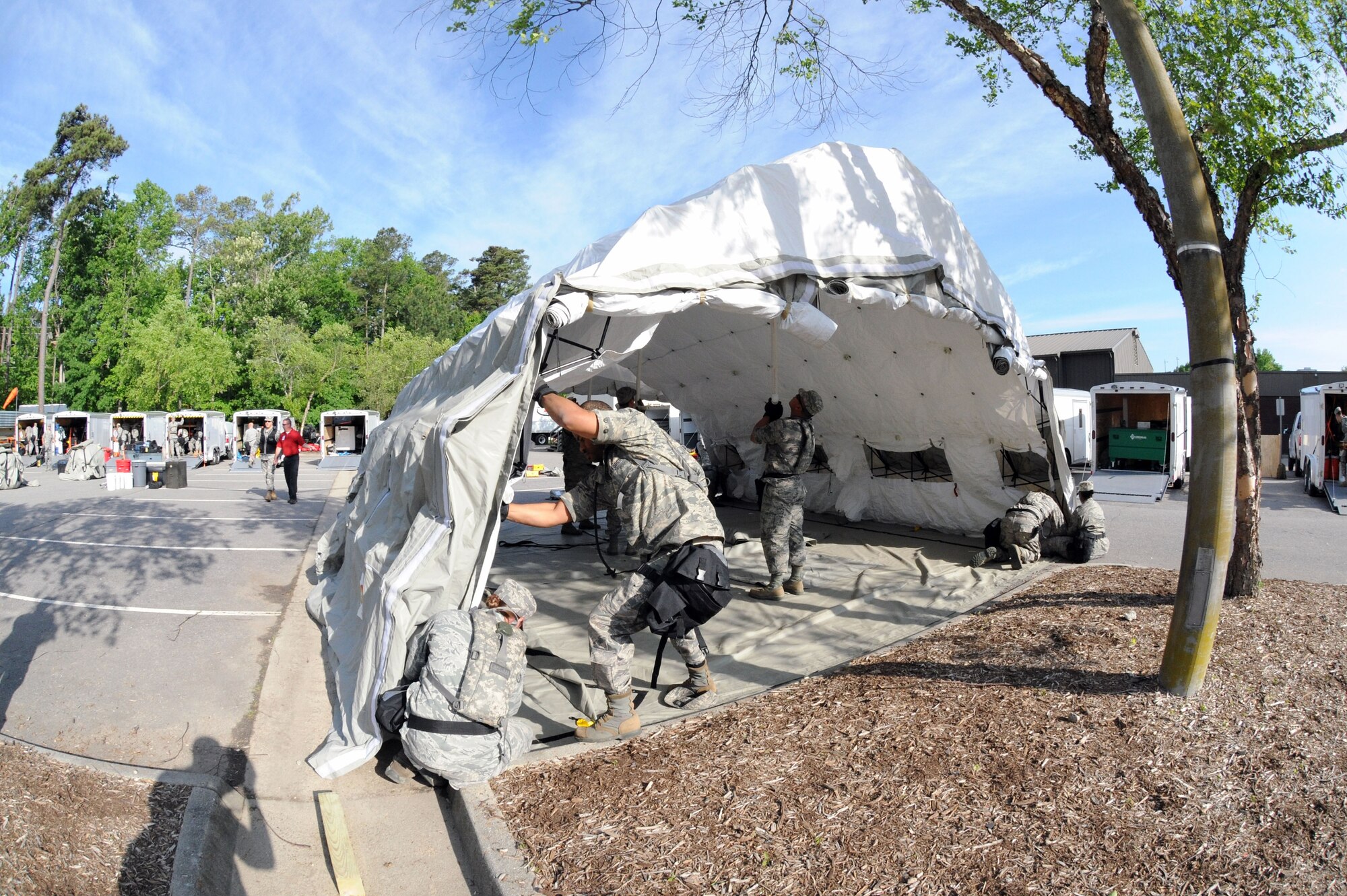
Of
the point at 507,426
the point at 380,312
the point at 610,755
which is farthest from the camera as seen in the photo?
the point at 380,312

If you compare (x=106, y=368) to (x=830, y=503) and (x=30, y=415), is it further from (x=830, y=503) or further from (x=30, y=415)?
(x=830, y=503)

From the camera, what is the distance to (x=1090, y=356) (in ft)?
91.0

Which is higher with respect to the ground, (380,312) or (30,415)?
(380,312)

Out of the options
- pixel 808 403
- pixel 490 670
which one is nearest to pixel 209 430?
pixel 808 403

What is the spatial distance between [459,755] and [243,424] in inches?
1573

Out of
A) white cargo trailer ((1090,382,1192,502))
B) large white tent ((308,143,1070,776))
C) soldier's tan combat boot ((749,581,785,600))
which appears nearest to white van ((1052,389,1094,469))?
white cargo trailer ((1090,382,1192,502))

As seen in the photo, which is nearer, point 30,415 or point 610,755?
point 610,755

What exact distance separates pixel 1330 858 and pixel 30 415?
4325cm

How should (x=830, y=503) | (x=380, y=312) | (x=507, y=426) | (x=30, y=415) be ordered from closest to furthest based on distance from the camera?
(x=507, y=426)
(x=830, y=503)
(x=30, y=415)
(x=380, y=312)

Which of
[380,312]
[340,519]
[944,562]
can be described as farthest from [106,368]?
[944,562]

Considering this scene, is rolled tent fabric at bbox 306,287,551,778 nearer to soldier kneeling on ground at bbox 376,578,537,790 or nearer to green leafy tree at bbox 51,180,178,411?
soldier kneeling on ground at bbox 376,578,537,790

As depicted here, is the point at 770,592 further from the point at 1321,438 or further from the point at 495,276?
the point at 495,276

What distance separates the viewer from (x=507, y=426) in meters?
4.37

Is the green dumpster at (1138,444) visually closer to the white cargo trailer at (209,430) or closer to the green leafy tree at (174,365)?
the white cargo trailer at (209,430)
